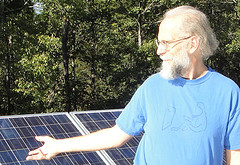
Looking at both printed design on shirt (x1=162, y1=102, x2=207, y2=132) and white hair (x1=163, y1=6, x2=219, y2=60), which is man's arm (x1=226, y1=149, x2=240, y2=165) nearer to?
printed design on shirt (x1=162, y1=102, x2=207, y2=132)

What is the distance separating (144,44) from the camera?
819 inches

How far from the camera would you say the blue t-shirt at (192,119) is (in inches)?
78.8

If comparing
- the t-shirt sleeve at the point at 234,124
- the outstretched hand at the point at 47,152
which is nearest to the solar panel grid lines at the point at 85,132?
the outstretched hand at the point at 47,152

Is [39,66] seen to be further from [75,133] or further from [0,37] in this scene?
[75,133]

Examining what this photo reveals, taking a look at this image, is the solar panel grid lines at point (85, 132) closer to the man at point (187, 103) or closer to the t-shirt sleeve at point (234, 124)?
the man at point (187, 103)

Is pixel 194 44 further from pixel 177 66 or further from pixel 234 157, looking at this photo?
pixel 234 157

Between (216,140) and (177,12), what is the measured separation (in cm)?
74

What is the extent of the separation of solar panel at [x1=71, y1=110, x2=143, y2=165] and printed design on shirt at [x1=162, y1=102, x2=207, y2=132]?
3319 millimetres

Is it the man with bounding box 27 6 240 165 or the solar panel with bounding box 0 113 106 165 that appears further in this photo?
the solar panel with bounding box 0 113 106 165

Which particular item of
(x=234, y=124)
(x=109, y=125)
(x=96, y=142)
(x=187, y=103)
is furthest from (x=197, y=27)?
(x=109, y=125)

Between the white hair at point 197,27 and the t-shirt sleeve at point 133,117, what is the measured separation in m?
0.42

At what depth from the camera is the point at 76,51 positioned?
20781mm

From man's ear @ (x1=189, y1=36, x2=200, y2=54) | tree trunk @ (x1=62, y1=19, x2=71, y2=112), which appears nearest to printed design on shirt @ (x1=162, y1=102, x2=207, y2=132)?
man's ear @ (x1=189, y1=36, x2=200, y2=54)

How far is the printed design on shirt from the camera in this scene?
2.00 metres
